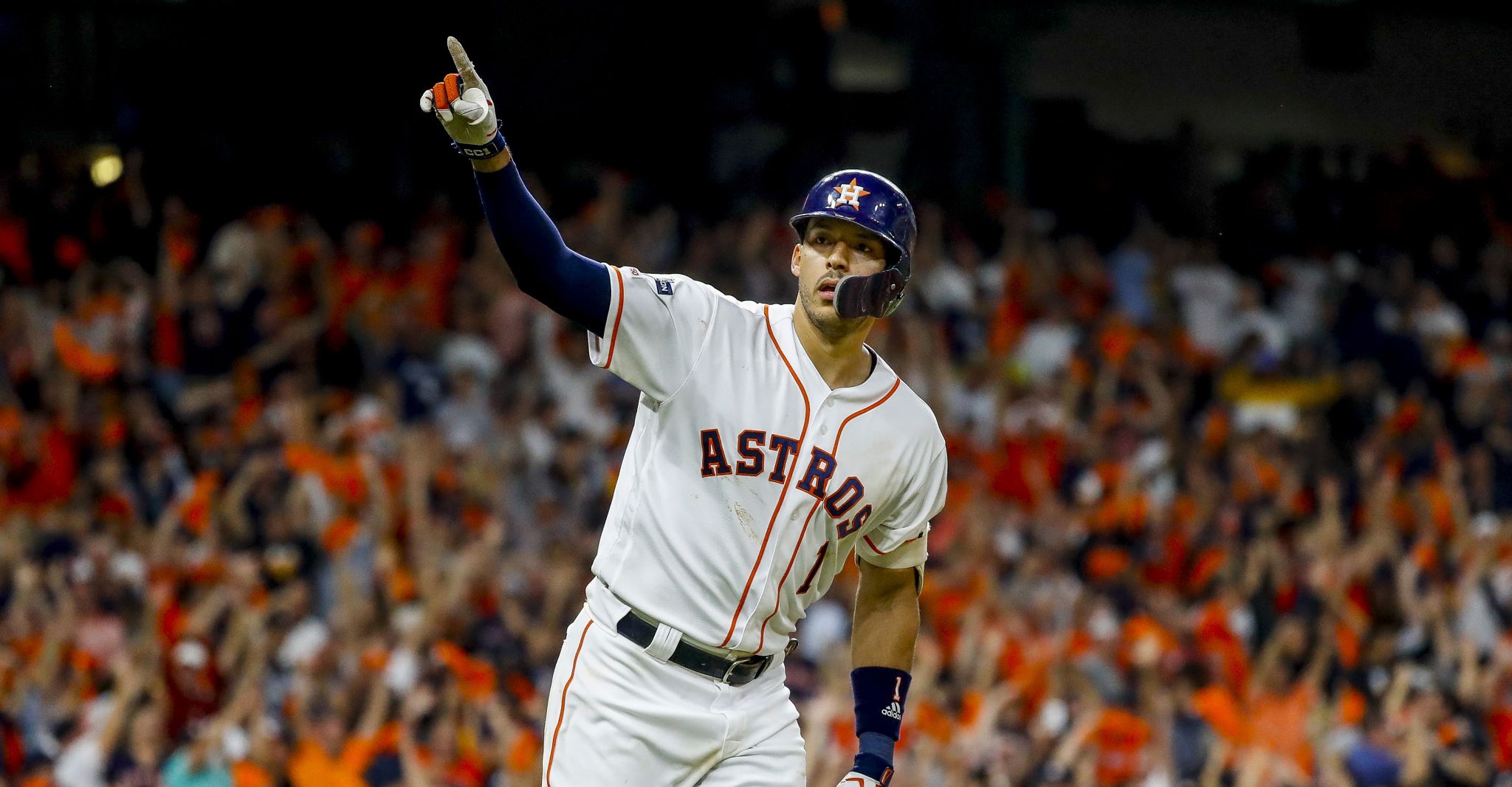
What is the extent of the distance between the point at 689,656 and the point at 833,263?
865 mm

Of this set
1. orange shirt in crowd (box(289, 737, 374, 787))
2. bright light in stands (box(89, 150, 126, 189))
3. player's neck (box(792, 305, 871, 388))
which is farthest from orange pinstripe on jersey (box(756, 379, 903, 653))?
bright light in stands (box(89, 150, 126, 189))

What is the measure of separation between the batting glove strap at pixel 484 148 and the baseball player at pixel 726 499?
345 millimetres

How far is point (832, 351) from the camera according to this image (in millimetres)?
3693

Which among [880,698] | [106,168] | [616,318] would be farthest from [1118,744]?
[106,168]

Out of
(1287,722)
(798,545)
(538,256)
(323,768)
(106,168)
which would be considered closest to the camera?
(538,256)

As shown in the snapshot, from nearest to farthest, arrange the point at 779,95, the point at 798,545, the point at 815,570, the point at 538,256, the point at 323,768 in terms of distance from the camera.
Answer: the point at 538,256, the point at 798,545, the point at 815,570, the point at 323,768, the point at 779,95

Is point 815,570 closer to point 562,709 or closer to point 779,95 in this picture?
point 562,709

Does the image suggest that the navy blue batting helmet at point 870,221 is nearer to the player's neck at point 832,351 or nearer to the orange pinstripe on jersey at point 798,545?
the player's neck at point 832,351

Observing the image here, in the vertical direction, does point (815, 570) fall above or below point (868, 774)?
above

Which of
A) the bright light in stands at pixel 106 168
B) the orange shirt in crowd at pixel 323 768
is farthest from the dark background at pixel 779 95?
the orange shirt in crowd at pixel 323 768

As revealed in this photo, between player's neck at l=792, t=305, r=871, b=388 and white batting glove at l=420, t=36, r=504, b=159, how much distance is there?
2.70 ft

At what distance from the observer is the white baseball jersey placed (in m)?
3.54

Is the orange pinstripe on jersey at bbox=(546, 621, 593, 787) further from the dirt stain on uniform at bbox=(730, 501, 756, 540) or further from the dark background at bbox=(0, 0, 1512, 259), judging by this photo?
the dark background at bbox=(0, 0, 1512, 259)

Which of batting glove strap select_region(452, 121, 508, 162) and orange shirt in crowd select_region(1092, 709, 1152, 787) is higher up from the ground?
batting glove strap select_region(452, 121, 508, 162)
